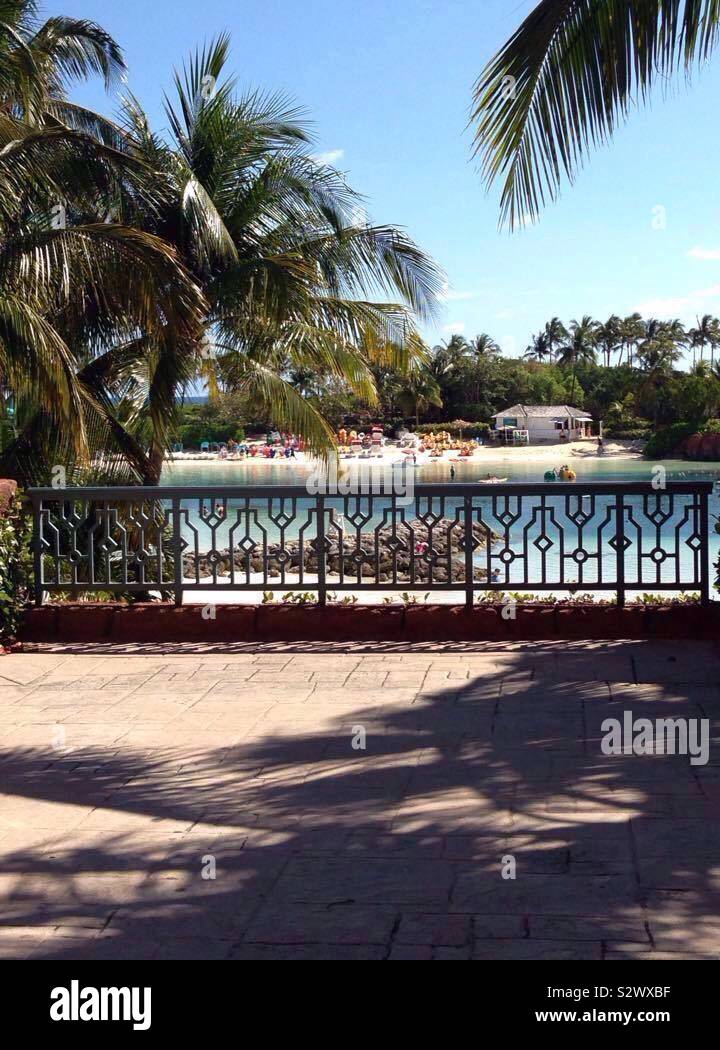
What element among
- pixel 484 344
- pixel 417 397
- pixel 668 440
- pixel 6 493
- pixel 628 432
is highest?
pixel 484 344

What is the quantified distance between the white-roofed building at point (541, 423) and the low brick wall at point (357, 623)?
75.8m

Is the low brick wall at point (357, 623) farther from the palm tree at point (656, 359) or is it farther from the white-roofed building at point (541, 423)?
the palm tree at point (656, 359)

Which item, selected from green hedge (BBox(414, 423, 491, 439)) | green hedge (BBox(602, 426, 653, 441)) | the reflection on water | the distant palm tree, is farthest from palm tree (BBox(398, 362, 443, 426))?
the distant palm tree

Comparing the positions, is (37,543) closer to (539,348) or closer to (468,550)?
(468,550)

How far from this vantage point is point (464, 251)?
Answer: 18.3 m

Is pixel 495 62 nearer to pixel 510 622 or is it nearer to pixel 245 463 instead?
pixel 510 622

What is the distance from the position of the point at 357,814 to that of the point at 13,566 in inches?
185

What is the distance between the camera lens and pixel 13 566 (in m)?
8.25

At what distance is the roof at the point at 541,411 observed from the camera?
8481cm

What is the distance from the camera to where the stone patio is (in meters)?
3.35

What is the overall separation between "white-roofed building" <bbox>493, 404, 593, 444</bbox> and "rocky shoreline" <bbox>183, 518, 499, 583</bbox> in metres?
54.1

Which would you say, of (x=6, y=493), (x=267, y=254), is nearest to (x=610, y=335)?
(x=267, y=254)
